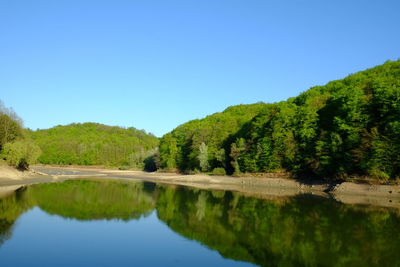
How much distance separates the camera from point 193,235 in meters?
23.9

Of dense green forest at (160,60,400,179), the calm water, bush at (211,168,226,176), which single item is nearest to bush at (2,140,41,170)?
the calm water

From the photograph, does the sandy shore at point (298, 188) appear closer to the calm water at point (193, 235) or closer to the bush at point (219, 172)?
the bush at point (219, 172)

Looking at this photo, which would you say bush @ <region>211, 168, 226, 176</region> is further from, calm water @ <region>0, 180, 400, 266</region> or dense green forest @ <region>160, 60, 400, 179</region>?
calm water @ <region>0, 180, 400, 266</region>

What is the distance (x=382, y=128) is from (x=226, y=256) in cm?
4572

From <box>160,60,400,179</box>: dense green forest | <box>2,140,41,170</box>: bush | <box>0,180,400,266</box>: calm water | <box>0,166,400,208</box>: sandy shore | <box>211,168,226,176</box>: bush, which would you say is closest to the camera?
<box>0,180,400,266</box>: calm water

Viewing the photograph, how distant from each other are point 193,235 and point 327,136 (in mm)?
46094

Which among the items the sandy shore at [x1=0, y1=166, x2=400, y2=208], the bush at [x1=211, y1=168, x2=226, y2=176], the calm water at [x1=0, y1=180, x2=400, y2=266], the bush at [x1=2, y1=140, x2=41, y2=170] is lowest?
the calm water at [x1=0, y1=180, x2=400, y2=266]

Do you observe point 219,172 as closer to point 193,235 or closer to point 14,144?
point 14,144

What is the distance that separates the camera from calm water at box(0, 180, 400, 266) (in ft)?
57.6

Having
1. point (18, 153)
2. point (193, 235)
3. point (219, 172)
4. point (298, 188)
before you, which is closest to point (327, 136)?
point (298, 188)

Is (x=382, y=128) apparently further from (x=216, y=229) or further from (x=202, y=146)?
(x=202, y=146)

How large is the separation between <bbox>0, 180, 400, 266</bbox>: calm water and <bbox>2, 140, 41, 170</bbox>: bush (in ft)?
90.4

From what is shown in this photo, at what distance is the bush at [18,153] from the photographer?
60.7 m

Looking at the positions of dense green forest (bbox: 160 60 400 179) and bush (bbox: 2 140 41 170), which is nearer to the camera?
dense green forest (bbox: 160 60 400 179)
